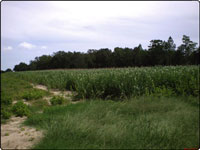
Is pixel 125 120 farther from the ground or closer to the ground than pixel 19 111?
closer to the ground

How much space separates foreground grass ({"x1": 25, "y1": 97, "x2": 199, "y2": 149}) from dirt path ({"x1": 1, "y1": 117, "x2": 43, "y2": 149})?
18 cm

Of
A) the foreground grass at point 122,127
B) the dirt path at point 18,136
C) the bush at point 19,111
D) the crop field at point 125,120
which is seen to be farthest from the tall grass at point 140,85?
the dirt path at point 18,136

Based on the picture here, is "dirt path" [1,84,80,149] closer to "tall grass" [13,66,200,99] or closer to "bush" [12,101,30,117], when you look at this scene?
"bush" [12,101,30,117]

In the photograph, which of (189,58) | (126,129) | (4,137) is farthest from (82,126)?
(189,58)

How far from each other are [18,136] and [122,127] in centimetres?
207

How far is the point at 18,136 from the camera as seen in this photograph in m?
3.19

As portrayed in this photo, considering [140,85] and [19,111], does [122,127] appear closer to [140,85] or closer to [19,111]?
[19,111]

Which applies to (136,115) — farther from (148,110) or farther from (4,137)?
(4,137)

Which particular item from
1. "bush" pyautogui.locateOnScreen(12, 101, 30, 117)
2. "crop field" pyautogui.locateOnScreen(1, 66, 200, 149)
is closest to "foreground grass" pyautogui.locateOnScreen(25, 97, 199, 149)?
"crop field" pyautogui.locateOnScreen(1, 66, 200, 149)

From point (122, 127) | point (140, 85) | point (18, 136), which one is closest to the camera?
point (18, 136)

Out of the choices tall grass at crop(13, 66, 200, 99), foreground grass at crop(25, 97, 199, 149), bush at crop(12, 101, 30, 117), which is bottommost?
foreground grass at crop(25, 97, 199, 149)

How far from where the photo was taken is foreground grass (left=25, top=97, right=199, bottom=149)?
322 centimetres

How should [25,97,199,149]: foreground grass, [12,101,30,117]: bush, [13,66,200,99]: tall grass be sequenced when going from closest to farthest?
[25,97,199,149]: foreground grass, [12,101,30,117]: bush, [13,66,200,99]: tall grass

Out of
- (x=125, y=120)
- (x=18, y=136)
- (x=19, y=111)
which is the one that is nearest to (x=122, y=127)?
(x=125, y=120)
